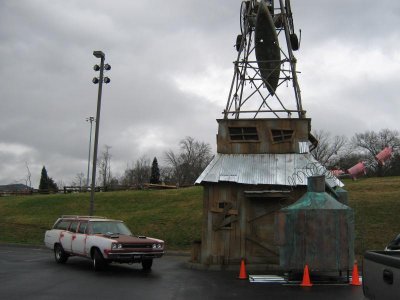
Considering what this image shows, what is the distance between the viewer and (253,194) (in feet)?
54.9

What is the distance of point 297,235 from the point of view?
13586mm

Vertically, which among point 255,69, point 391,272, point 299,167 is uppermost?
point 255,69

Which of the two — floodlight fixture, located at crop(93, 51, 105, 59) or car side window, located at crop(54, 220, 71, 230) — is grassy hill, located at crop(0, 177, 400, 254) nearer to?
car side window, located at crop(54, 220, 71, 230)

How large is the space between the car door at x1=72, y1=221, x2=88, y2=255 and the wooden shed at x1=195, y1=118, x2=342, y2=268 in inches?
160

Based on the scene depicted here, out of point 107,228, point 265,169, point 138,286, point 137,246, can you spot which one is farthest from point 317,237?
point 107,228

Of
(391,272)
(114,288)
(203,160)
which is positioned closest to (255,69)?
(114,288)

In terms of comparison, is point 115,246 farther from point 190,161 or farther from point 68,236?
point 190,161

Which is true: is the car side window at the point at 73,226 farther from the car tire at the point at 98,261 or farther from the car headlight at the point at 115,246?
the car headlight at the point at 115,246

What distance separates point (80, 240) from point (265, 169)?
22.2ft

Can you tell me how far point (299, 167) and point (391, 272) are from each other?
12.5 metres

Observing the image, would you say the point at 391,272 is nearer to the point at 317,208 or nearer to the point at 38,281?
the point at 317,208

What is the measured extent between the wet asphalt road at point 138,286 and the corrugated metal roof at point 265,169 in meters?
3.30

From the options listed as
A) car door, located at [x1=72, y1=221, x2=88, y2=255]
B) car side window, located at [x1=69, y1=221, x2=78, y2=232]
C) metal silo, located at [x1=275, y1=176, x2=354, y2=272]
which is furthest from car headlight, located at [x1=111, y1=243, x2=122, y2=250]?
metal silo, located at [x1=275, y1=176, x2=354, y2=272]

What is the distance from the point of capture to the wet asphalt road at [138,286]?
35.2 feet
